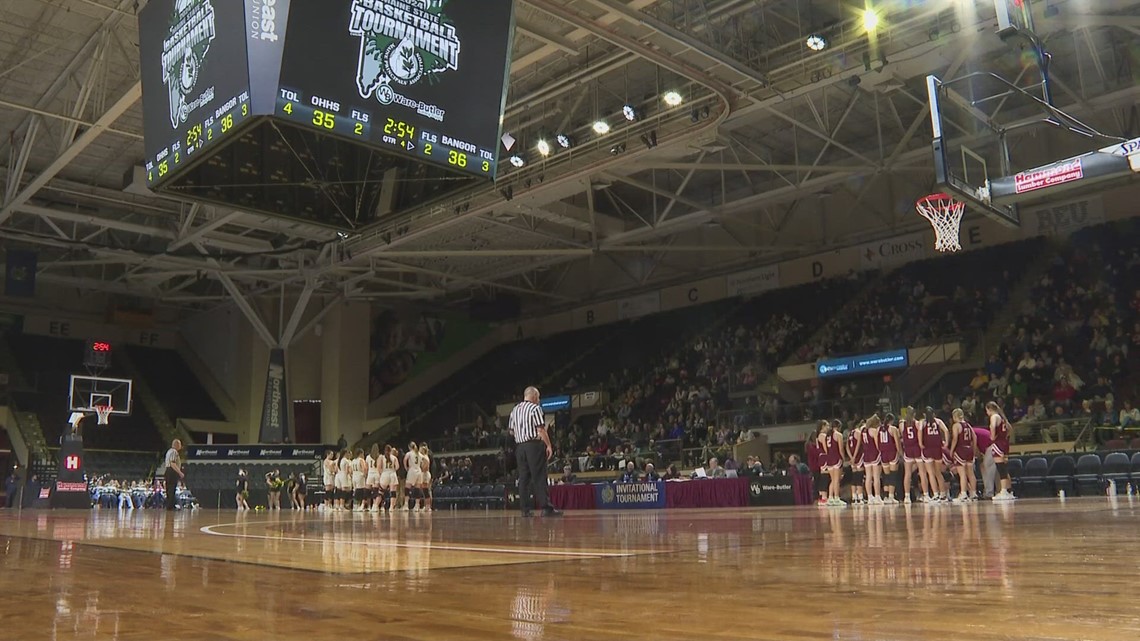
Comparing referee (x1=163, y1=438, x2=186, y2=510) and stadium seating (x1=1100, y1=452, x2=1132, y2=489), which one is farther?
referee (x1=163, y1=438, x2=186, y2=510)

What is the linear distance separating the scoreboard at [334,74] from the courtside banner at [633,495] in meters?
11.3

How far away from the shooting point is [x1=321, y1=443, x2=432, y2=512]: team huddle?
2141 centimetres

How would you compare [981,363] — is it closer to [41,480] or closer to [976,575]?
[976,575]

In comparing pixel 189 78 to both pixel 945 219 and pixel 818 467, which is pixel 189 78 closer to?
pixel 818 467

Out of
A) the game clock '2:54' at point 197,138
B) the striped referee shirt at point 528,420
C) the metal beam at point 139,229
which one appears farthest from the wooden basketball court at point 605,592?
the metal beam at point 139,229

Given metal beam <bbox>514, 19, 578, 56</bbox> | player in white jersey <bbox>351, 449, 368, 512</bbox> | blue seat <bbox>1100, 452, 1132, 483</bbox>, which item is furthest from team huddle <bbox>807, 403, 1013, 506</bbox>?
player in white jersey <bbox>351, 449, 368, 512</bbox>

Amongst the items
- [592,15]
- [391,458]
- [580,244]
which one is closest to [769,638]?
[592,15]

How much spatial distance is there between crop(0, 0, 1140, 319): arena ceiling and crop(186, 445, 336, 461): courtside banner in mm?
5188

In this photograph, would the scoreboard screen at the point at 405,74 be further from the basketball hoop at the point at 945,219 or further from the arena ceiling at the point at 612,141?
the basketball hoop at the point at 945,219

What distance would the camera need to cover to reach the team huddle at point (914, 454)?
14555mm

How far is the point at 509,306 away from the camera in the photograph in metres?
38.9

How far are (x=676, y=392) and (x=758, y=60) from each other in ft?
44.7

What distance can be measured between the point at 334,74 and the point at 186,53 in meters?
2.09

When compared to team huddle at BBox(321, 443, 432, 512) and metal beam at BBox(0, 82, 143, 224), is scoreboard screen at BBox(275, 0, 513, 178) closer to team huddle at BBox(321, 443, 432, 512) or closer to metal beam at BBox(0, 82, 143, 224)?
metal beam at BBox(0, 82, 143, 224)
